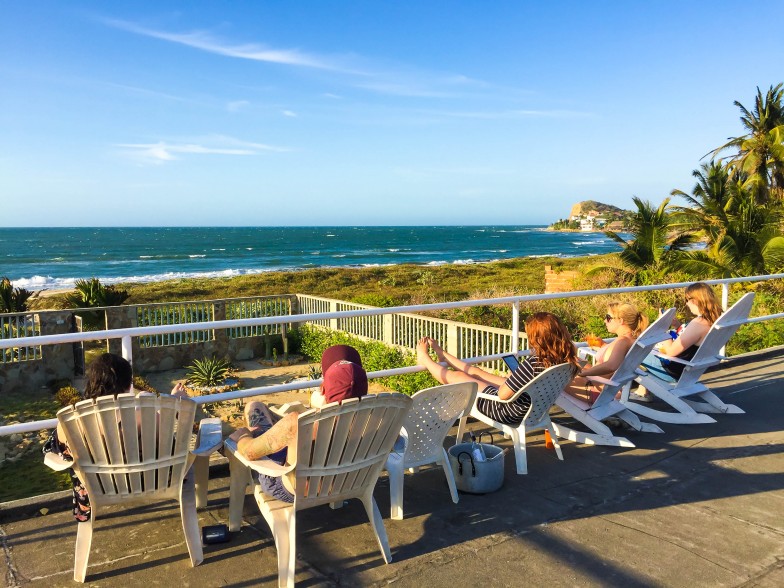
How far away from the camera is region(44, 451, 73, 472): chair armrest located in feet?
8.28

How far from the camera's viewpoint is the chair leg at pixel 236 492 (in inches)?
117

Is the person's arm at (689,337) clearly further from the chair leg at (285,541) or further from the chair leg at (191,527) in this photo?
the chair leg at (191,527)

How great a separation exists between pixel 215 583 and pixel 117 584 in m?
0.39

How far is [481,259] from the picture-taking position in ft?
226

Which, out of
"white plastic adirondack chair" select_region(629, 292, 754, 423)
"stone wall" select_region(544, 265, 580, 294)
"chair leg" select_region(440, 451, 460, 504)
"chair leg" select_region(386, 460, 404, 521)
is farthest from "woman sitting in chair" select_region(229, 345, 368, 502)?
"stone wall" select_region(544, 265, 580, 294)

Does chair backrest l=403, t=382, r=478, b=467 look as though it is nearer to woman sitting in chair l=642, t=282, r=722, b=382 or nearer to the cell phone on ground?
the cell phone on ground

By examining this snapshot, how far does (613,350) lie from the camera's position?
14.1 ft

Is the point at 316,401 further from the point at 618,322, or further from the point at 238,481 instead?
the point at 618,322

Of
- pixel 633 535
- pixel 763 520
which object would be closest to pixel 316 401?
pixel 633 535

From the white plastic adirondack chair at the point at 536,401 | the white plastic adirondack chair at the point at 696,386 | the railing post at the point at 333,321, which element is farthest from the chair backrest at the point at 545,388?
the railing post at the point at 333,321

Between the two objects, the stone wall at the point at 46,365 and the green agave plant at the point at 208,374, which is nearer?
the stone wall at the point at 46,365

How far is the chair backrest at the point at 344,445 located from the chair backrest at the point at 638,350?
212cm

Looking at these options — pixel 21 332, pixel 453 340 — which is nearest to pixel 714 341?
pixel 453 340

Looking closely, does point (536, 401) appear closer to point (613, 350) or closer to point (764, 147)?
point (613, 350)
